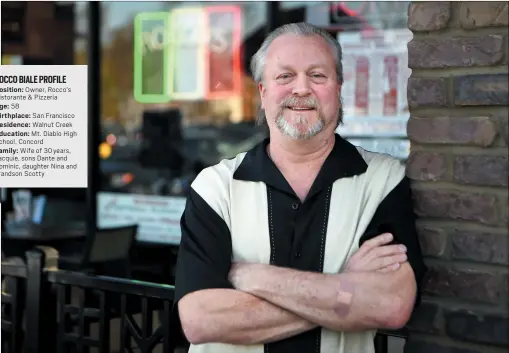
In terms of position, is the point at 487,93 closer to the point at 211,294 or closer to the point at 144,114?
the point at 211,294

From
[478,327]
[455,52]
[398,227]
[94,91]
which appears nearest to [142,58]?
[94,91]

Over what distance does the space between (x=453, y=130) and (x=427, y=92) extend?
15 centimetres

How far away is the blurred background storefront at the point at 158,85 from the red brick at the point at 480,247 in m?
4.45

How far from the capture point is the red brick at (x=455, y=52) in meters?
2.29

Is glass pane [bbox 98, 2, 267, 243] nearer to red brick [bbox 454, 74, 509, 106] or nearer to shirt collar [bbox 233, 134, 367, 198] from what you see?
shirt collar [bbox 233, 134, 367, 198]

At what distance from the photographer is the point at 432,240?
2410mm

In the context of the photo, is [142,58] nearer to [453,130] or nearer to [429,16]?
[429,16]

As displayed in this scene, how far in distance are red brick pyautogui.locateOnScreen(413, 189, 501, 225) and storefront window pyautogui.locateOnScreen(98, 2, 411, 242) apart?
440 cm

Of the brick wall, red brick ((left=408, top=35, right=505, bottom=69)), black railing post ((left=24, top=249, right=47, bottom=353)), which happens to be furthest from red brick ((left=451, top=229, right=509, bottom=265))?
black railing post ((left=24, top=249, right=47, bottom=353))

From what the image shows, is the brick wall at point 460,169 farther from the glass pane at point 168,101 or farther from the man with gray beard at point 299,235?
the glass pane at point 168,101

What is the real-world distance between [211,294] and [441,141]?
0.87 meters

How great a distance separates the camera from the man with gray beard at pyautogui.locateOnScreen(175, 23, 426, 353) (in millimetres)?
2197

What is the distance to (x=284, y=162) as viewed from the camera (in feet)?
8.08

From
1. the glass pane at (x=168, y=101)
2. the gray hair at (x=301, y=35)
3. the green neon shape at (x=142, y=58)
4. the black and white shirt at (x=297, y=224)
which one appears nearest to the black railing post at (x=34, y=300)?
the black and white shirt at (x=297, y=224)
